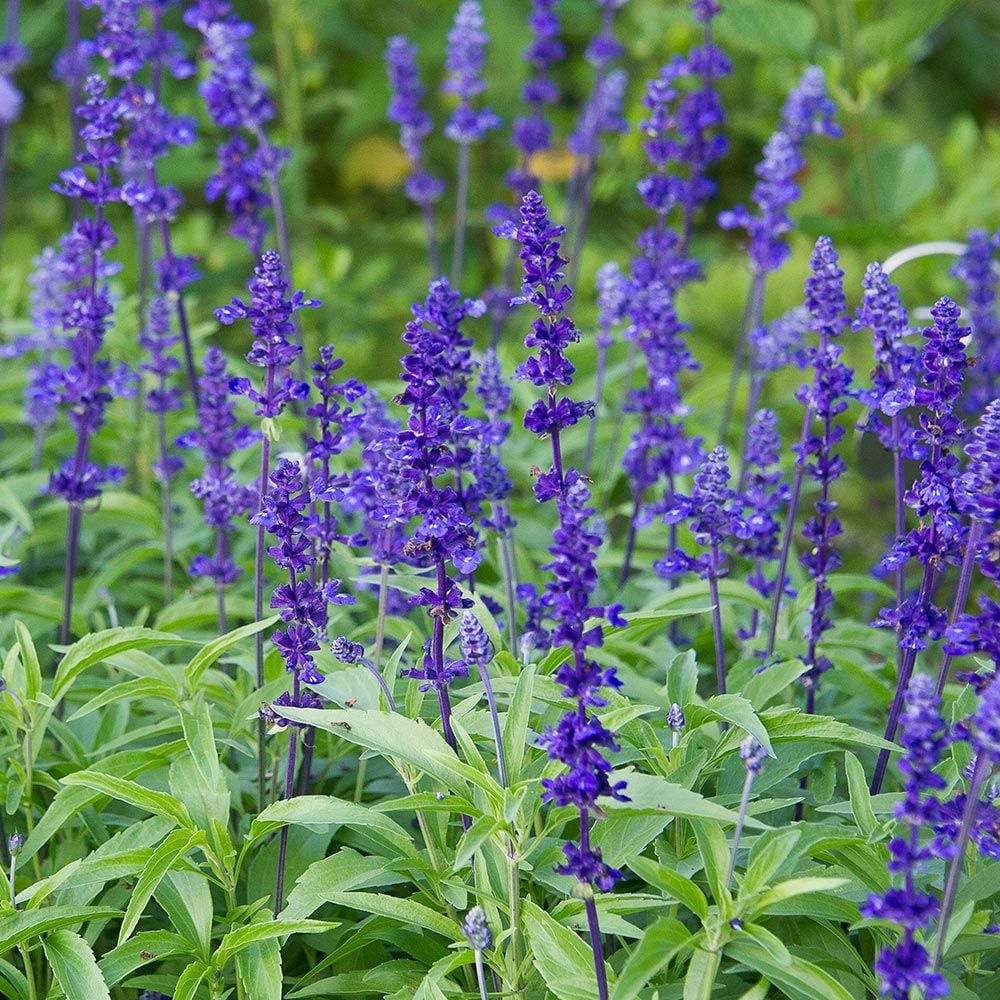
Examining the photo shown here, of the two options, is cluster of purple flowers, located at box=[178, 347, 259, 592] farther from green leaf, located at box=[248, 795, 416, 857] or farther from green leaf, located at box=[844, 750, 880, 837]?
green leaf, located at box=[844, 750, 880, 837]

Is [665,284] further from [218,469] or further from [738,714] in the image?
[738,714]

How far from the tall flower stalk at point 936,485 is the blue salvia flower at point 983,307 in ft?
6.10

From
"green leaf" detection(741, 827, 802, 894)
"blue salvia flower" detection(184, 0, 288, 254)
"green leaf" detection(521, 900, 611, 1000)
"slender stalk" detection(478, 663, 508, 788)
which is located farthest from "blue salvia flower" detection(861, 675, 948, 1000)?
"blue salvia flower" detection(184, 0, 288, 254)

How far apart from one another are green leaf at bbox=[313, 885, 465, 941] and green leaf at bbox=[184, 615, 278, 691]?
0.50 metres

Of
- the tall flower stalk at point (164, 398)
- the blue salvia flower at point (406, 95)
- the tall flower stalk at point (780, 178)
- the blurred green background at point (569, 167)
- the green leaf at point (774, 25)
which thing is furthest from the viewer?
the blurred green background at point (569, 167)

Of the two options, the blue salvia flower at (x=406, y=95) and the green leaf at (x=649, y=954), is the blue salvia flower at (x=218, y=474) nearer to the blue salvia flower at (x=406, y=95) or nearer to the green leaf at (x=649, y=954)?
the green leaf at (x=649, y=954)

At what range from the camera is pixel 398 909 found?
90.0 inches

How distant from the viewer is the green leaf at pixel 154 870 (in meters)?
2.25

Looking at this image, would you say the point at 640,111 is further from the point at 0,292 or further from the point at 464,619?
the point at 464,619

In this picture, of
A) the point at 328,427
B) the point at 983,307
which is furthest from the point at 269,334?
the point at 983,307

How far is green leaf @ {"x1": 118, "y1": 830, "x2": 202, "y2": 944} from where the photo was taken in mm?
2248

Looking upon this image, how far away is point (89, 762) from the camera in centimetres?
287

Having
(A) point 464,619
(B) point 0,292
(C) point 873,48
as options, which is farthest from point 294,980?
(C) point 873,48

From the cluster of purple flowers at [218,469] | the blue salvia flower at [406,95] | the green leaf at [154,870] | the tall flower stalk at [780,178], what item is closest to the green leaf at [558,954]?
the green leaf at [154,870]
